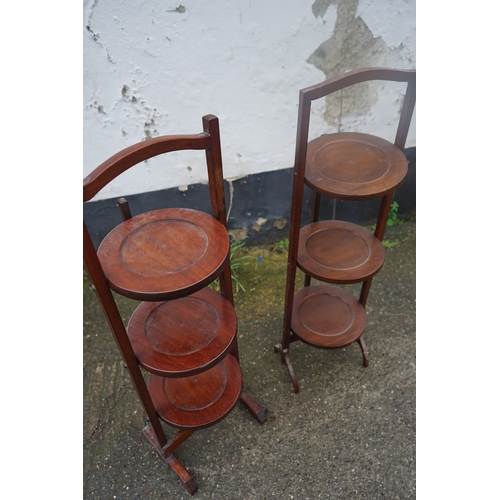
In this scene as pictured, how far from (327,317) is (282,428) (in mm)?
686

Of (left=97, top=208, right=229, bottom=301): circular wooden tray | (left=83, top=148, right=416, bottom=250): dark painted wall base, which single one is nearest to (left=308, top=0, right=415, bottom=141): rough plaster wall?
(left=83, top=148, right=416, bottom=250): dark painted wall base

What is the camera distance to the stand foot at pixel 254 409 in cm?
244

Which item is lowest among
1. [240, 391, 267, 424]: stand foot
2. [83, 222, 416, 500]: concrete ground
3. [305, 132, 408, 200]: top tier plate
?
[83, 222, 416, 500]: concrete ground

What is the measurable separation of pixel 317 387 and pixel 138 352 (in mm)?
1307

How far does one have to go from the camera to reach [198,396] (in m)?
2.14

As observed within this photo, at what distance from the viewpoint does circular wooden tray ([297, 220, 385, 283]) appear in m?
2.13

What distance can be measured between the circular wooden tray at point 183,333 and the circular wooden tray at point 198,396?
0.45 meters

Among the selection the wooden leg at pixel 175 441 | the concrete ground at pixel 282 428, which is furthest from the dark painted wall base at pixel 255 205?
the wooden leg at pixel 175 441

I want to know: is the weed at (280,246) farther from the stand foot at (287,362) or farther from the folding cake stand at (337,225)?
the stand foot at (287,362)

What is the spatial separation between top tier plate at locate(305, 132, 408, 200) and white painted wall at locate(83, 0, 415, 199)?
84 centimetres

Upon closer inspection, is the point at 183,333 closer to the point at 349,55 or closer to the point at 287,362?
the point at 287,362

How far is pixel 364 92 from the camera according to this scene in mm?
Result: 2947

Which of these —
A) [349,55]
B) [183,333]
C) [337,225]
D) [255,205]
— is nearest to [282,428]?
[183,333]

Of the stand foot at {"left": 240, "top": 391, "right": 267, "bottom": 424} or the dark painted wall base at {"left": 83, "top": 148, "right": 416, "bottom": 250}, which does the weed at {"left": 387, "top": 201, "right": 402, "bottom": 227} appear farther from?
the stand foot at {"left": 240, "top": 391, "right": 267, "bottom": 424}
